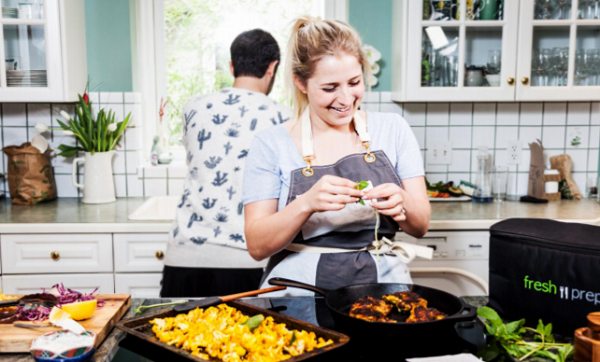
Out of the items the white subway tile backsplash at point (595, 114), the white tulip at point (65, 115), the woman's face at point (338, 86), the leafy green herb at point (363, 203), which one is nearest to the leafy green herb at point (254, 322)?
the leafy green herb at point (363, 203)

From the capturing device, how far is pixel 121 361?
0.93 metres

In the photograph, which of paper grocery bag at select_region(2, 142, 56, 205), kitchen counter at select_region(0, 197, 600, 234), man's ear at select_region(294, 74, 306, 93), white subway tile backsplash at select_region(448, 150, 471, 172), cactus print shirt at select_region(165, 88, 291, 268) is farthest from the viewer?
white subway tile backsplash at select_region(448, 150, 471, 172)

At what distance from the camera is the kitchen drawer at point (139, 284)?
7.80 ft

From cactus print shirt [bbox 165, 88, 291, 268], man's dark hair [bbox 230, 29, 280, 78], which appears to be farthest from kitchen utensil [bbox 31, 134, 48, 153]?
man's dark hair [bbox 230, 29, 280, 78]

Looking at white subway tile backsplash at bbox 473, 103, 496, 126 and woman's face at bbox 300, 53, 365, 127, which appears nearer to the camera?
woman's face at bbox 300, 53, 365, 127

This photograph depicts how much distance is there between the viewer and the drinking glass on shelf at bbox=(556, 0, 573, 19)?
254 centimetres

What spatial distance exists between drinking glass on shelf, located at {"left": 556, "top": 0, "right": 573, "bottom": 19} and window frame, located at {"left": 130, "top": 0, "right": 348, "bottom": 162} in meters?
0.99

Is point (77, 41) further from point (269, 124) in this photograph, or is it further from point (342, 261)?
point (342, 261)

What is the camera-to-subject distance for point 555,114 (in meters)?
2.90

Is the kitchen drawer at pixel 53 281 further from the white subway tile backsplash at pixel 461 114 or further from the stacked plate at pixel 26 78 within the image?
the white subway tile backsplash at pixel 461 114

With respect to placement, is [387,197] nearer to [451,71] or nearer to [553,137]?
[451,71]

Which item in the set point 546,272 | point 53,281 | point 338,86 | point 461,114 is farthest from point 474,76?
point 53,281

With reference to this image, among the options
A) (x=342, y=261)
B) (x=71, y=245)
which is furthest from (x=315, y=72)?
(x=71, y=245)

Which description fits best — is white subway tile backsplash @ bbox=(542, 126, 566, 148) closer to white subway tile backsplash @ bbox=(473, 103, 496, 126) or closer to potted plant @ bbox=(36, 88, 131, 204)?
white subway tile backsplash @ bbox=(473, 103, 496, 126)
